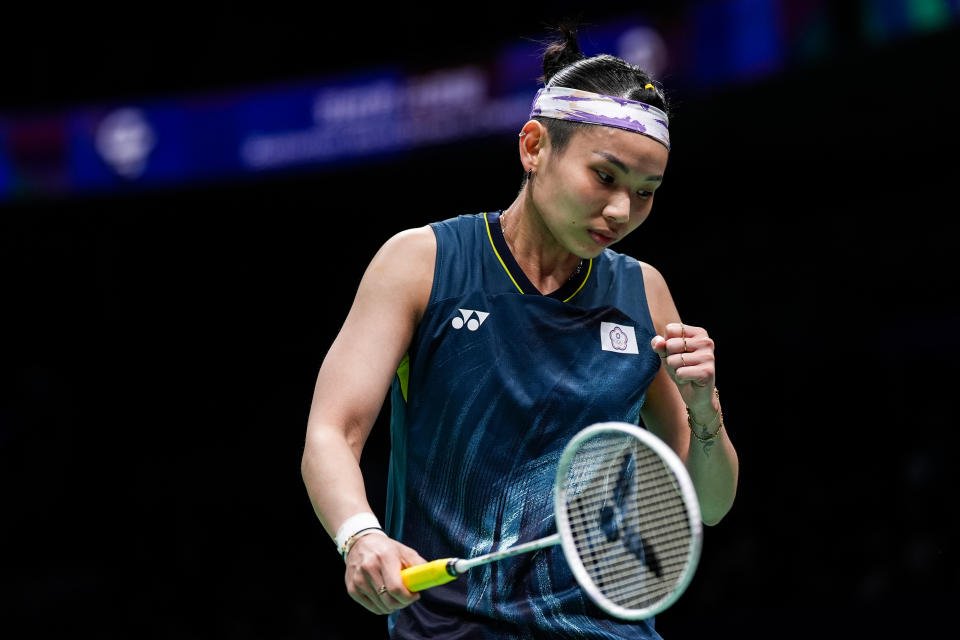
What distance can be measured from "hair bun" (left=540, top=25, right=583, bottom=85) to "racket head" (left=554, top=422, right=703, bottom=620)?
0.86 meters

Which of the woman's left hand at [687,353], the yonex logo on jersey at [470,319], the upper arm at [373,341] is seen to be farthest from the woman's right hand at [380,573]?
the woman's left hand at [687,353]

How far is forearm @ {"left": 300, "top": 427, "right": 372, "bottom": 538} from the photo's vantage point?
2.04m

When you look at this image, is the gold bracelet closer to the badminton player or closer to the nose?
the badminton player

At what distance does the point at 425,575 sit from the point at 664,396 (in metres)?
0.84

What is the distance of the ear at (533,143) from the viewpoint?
2363mm

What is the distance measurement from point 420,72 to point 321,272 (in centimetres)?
377

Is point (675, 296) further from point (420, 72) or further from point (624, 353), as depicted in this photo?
point (624, 353)

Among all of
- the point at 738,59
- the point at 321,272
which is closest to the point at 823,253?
the point at 738,59

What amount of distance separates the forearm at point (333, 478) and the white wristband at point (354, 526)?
0.05 feet

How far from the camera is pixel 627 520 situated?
2035 mm

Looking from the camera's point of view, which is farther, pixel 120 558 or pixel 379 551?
pixel 120 558

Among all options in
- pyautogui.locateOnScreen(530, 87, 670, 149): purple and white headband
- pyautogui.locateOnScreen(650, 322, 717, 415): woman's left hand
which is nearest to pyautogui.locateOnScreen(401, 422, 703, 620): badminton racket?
pyautogui.locateOnScreen(650, 322, 717, 415): woman's left hand

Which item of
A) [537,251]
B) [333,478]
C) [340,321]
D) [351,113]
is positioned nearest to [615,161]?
[537,251]

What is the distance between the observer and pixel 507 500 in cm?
221
